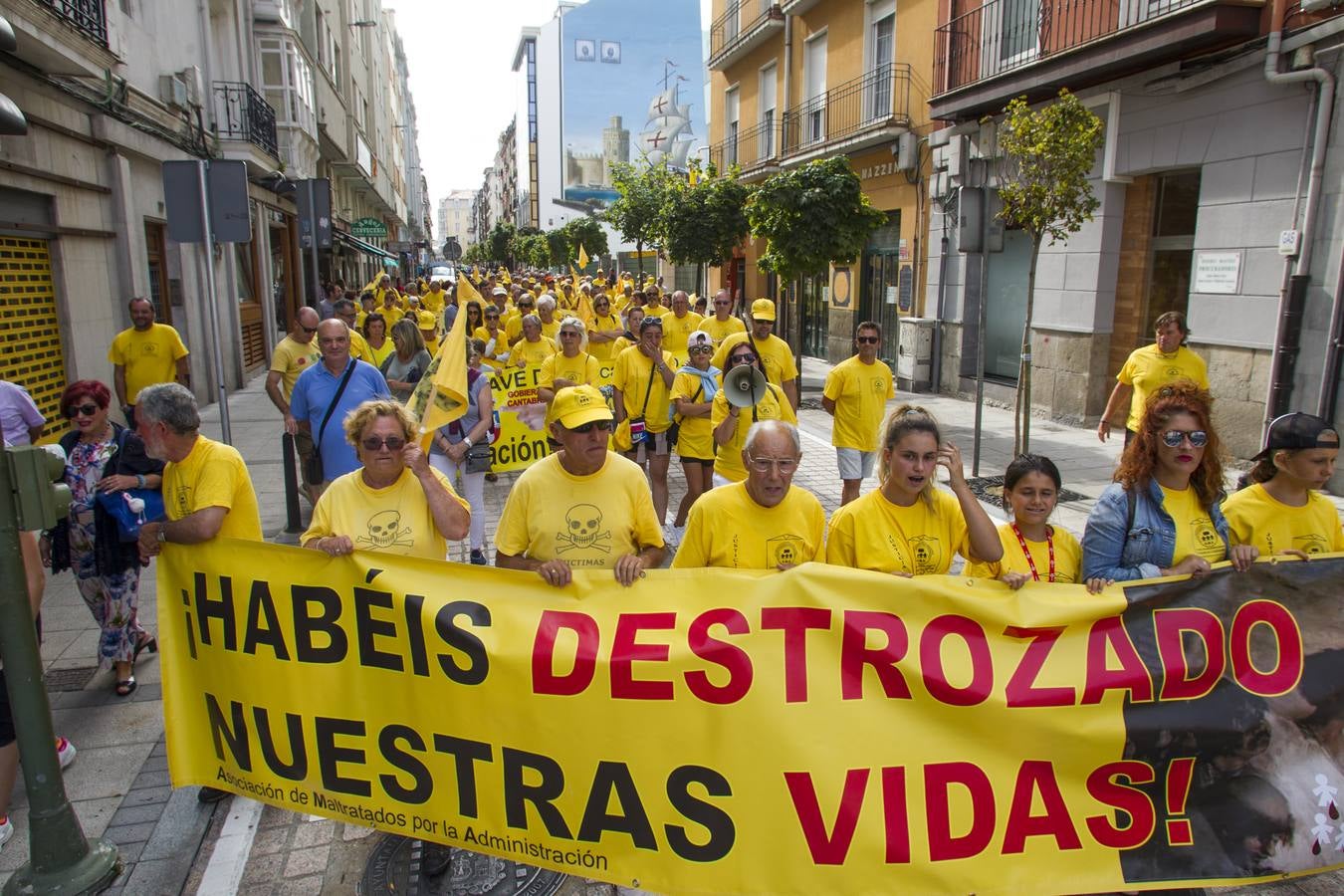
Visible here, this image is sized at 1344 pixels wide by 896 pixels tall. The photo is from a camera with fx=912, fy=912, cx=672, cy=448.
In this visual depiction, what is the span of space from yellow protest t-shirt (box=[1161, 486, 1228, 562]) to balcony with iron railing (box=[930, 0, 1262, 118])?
8.59 metres

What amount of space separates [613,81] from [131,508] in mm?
94651

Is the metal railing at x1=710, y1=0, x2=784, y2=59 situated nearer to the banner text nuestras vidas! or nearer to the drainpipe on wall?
the drainpipe on wall

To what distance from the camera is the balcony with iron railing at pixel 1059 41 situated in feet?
32.7

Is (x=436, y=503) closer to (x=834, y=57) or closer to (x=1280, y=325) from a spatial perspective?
(x=1280, y=325)

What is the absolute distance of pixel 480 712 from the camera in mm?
3102

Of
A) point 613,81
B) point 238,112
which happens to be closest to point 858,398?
point 238,112

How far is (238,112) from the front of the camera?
17.3 m

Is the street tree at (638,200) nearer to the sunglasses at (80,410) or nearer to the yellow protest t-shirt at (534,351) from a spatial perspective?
the yellow protest t-shirt at (534,351)

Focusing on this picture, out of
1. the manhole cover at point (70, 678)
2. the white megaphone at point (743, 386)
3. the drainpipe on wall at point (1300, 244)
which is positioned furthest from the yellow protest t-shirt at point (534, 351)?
the drainpipe on wall at point (1300, 244)

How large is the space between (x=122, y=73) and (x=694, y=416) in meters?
10.1

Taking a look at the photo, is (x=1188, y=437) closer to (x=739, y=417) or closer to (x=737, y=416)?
(x=737, y=416)

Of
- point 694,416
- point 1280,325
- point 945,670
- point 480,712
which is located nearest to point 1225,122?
point 1280,325

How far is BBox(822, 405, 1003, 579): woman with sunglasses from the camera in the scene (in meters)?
3.37

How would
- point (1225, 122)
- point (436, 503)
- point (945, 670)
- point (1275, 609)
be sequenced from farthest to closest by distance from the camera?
point (1225, 122)
point (436, 503)
point (1275, 609)
point (945, 670)
